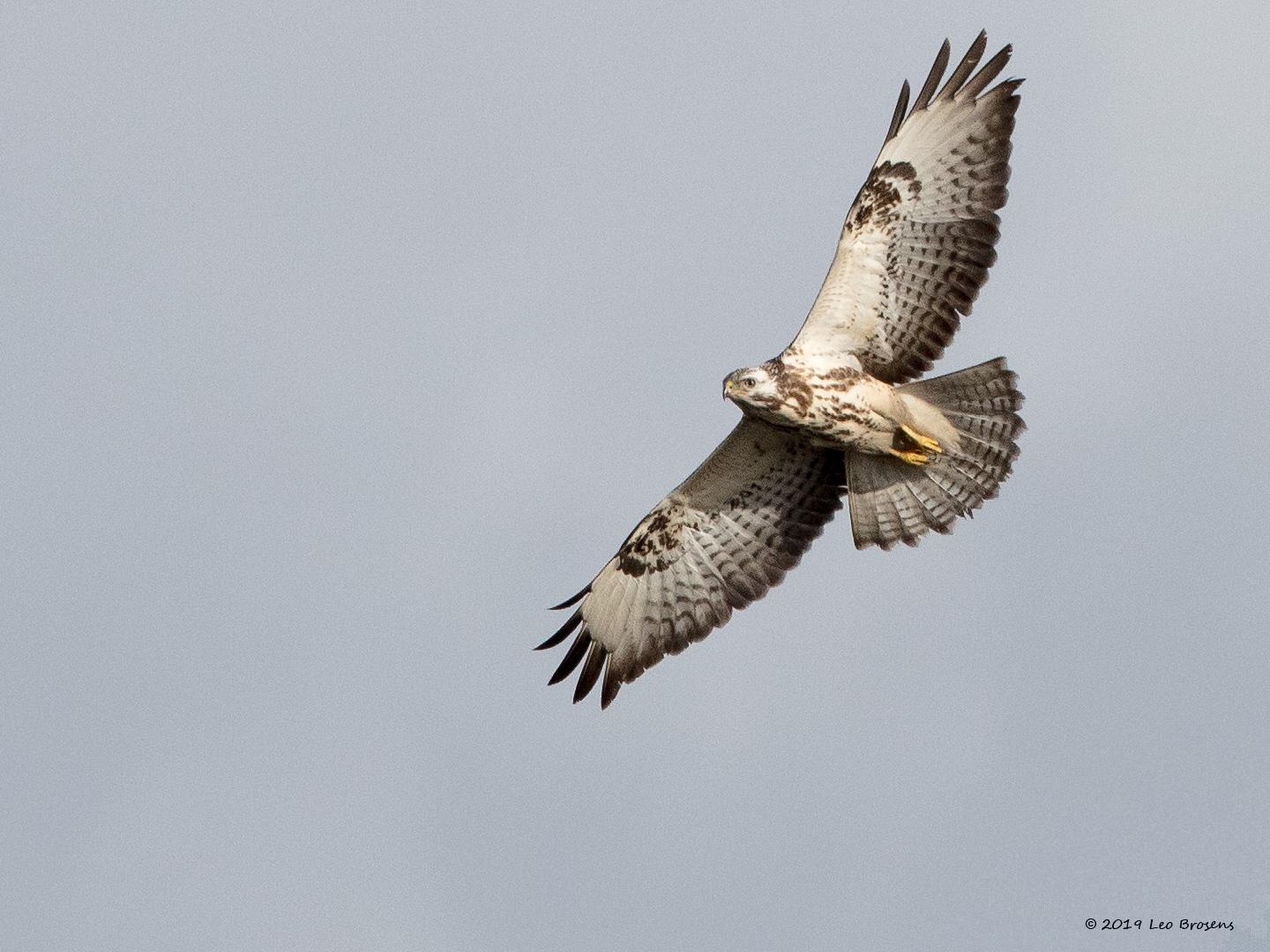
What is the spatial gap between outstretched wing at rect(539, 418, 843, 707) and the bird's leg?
707 mm

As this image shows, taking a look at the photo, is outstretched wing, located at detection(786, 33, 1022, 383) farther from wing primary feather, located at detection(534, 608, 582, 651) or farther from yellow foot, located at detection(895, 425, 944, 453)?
wing primary feather, located at detection(534, 608, 582, 651)

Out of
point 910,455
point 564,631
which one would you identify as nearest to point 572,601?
point 564,631

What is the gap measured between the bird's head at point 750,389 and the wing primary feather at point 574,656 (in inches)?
98.2

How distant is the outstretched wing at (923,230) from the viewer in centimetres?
1302

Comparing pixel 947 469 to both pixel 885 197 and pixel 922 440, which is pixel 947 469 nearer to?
pixel 922 440

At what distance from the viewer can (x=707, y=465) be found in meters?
13.9

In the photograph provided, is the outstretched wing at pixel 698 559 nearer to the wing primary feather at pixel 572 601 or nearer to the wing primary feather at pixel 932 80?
the wing primary feather at pixel 572 601

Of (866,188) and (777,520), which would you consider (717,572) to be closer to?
(777,520)

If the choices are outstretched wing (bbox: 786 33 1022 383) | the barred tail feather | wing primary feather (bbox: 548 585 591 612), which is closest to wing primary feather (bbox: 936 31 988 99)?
outstretched wing (bbox: 786 33 1022 383)

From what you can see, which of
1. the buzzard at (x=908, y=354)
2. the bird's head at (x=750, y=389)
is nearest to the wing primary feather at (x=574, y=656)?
the buzzard at (x=908, y=354)

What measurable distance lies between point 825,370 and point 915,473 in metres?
1.07

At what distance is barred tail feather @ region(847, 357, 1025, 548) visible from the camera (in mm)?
13141

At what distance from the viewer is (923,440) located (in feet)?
43.4

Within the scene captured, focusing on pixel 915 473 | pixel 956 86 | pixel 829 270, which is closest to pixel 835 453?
pixel 915 473
